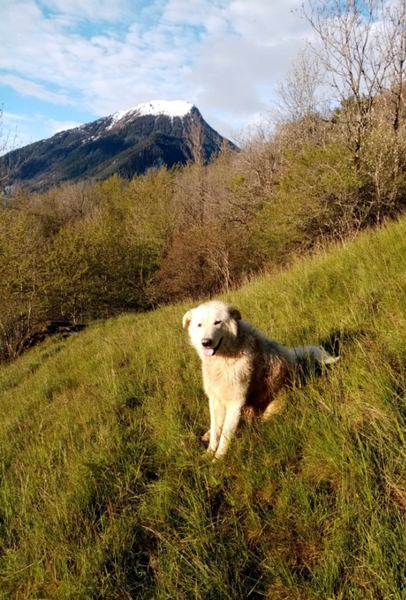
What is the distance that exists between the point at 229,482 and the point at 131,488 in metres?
0.76

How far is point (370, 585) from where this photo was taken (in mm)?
1544

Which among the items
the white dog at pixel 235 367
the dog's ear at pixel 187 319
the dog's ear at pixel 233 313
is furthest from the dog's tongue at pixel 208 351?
the dog's ear at pixel 187 319

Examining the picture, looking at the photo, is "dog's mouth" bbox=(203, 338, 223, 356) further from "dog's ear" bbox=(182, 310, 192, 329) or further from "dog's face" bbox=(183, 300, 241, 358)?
"dog's ear" bbox=(182, 310, 192, 329)

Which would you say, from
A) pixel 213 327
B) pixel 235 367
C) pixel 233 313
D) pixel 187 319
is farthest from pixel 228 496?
pixel 187 319

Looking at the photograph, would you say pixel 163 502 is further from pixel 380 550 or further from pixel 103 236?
pixel 103 236

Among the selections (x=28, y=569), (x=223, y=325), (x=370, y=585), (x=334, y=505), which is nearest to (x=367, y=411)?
(x=334, y=505)

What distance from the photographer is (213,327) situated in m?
3.19

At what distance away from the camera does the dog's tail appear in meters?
3.25

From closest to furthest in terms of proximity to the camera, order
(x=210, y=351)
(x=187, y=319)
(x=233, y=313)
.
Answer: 1. (x=210, y=351)
2. (x=233, y=313)
3. (x=187, y=319)

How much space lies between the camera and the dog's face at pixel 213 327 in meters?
3.11

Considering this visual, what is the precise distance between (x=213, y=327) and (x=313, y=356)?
1.04 metres

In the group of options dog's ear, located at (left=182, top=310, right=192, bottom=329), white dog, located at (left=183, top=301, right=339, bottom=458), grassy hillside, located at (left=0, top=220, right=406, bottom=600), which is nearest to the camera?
grassy hillside, located at (left=0, top=220, right=406, bottom=600)

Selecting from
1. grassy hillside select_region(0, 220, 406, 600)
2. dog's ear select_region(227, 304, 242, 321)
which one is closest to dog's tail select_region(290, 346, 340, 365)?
grassy hillside select_region(0, 220, 406, 600)

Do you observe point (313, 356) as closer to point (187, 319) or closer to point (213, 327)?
point (213, 327)
